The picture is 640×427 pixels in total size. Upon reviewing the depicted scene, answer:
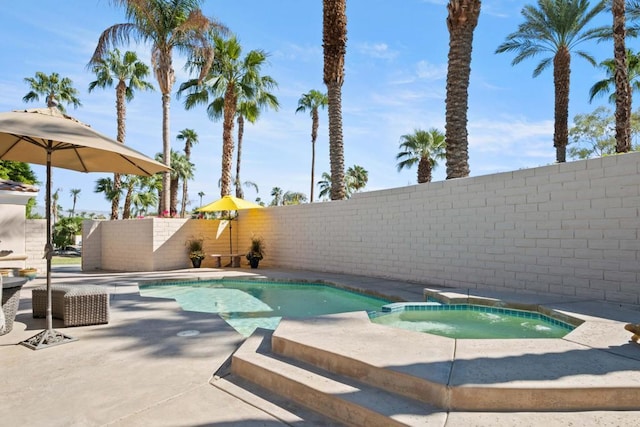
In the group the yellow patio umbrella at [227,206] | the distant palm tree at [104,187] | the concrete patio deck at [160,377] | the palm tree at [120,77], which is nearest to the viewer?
the concrete patio deck at [160,377]

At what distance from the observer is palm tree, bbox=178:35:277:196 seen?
14891 mm

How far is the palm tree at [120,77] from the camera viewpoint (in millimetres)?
19278

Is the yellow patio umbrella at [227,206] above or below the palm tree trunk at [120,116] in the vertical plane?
below

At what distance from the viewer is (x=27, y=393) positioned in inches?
110

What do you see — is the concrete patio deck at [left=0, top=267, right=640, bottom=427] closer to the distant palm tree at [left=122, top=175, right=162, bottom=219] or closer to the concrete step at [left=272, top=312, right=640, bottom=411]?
the concrete step at [left=272, top=312, right=640, bottom=411]

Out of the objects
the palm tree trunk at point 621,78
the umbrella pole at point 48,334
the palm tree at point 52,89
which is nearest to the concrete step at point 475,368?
the umbrella pole at point 48,334

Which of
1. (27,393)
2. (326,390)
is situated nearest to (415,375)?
(326,390)

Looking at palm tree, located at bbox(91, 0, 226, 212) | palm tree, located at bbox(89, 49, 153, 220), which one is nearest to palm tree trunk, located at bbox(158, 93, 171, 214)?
palm tree, located at bbox(91, 0, 226, 212)

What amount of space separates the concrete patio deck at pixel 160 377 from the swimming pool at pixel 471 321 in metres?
0.31

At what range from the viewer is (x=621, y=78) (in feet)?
37.4

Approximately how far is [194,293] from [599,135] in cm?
2927

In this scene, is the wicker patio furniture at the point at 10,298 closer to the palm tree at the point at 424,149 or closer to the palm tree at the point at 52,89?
the palm tree at the point at 52,89

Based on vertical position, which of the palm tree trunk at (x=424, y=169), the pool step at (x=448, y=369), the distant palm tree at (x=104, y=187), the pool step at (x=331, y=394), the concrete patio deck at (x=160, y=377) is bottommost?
the concrete patio deck at (x=160, y=377)

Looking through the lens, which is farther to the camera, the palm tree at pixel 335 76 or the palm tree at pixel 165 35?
the palm tree at pixel 165 35
